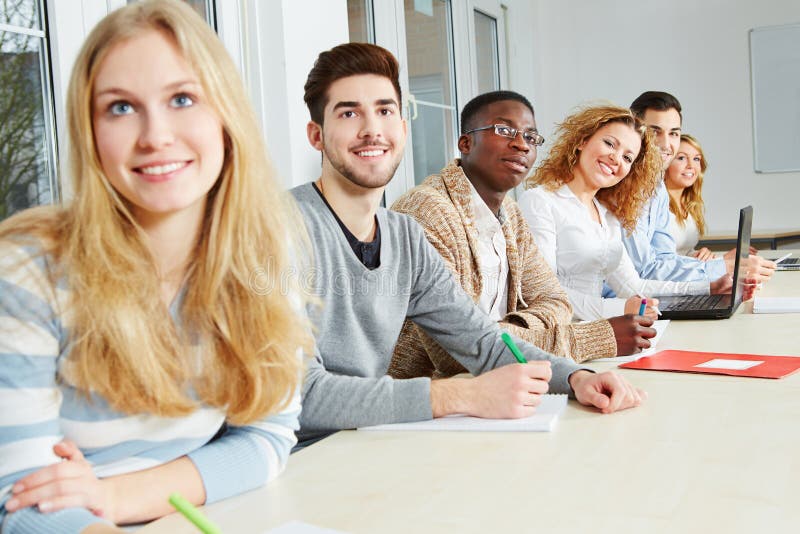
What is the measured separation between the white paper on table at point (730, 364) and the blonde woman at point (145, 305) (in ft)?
2.92

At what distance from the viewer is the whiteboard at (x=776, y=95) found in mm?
5160

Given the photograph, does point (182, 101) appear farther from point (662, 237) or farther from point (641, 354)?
point (662, 237)

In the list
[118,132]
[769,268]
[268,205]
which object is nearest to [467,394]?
[268,205]

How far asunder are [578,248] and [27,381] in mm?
2054

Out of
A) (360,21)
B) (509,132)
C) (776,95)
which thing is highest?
(360,21)

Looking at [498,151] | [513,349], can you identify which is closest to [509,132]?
[498,151]

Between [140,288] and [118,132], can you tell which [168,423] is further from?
[118,132]

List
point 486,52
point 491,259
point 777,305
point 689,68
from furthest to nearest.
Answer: point 689,68, point 486,52, point 777,305, point 491,259

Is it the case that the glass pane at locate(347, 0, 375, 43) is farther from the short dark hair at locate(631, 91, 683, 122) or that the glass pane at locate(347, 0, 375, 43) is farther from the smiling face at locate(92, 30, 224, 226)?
the smiling face at locate(92, 30, 224, 226)

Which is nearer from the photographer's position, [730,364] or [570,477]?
[570,477]

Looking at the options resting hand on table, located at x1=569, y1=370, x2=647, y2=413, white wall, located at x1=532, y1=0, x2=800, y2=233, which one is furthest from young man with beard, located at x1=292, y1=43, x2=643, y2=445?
white wall, located at x1=532, y1=0, x2=800, y2=233

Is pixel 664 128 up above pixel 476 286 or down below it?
above

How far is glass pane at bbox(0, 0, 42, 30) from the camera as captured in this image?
74.4 inches

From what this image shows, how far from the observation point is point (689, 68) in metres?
5.37
